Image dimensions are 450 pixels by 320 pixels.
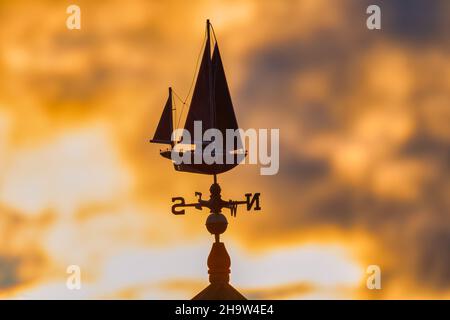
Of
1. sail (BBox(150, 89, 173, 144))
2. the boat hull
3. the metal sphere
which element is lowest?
the metal sphere

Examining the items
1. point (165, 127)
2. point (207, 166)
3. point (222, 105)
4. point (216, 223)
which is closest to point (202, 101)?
point (222, 105)

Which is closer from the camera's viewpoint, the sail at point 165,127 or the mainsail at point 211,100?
the mainsail at point 211,100

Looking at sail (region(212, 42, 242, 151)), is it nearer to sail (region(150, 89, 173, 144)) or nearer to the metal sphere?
sail (region(150, 89, 173, 144))

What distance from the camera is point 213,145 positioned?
2520 cm

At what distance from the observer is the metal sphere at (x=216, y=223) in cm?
2523

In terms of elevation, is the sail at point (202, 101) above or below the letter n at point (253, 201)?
above

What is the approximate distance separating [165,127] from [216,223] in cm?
277

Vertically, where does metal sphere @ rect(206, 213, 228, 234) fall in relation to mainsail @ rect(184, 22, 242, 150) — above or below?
below

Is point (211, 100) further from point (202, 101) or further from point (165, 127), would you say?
point (165, 127)

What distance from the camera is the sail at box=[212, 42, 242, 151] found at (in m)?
25.3

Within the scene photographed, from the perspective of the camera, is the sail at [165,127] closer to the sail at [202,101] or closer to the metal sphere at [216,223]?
the sail at [202,101]
